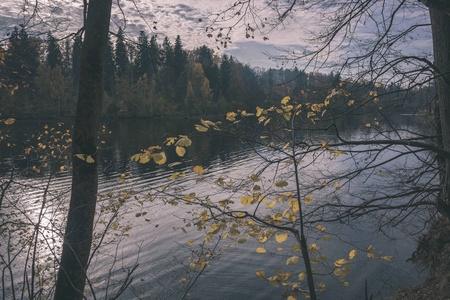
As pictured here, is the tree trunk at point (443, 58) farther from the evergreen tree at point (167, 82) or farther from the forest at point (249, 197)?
the evergreen tree at point (167, 82)

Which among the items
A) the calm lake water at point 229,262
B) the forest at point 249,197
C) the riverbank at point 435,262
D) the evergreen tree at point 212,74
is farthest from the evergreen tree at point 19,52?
the evergreen tree at point 212,74

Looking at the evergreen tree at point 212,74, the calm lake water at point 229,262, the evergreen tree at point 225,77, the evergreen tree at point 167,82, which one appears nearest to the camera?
the calm lake water at point 229,262

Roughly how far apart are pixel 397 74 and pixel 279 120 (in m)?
2.29

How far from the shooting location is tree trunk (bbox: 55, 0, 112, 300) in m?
3.86

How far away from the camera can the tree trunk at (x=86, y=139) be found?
12.7ft

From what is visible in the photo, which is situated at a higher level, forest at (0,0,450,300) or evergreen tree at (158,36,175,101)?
evergreen tree at (158,36,175,101)

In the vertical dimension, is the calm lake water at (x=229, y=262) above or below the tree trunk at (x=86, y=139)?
below

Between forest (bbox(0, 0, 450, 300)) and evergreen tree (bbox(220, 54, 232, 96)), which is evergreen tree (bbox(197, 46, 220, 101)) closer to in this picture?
evergreen tree (bbox(220, 54, 232, 96))

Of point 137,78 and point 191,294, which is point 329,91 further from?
point 137,78

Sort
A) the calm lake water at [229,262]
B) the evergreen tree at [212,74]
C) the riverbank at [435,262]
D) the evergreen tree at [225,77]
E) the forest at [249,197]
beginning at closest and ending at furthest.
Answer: the forest at [249,197] → the riverbank at [435,262] → the calm lake water at [229,262] → the evergreen tree at [212,74] → the evergreen tree at [225,77]

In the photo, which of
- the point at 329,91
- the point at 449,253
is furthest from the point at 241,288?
the point at 329,91

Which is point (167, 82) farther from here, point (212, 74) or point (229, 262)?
point (229, 262)

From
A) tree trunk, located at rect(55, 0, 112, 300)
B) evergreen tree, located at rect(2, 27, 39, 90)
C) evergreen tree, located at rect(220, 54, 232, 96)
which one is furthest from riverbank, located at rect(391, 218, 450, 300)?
evergreen tree, located at rect(220, 54, 232, 96)

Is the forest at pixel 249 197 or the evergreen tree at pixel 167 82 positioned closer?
the forest at pixel 249 197
